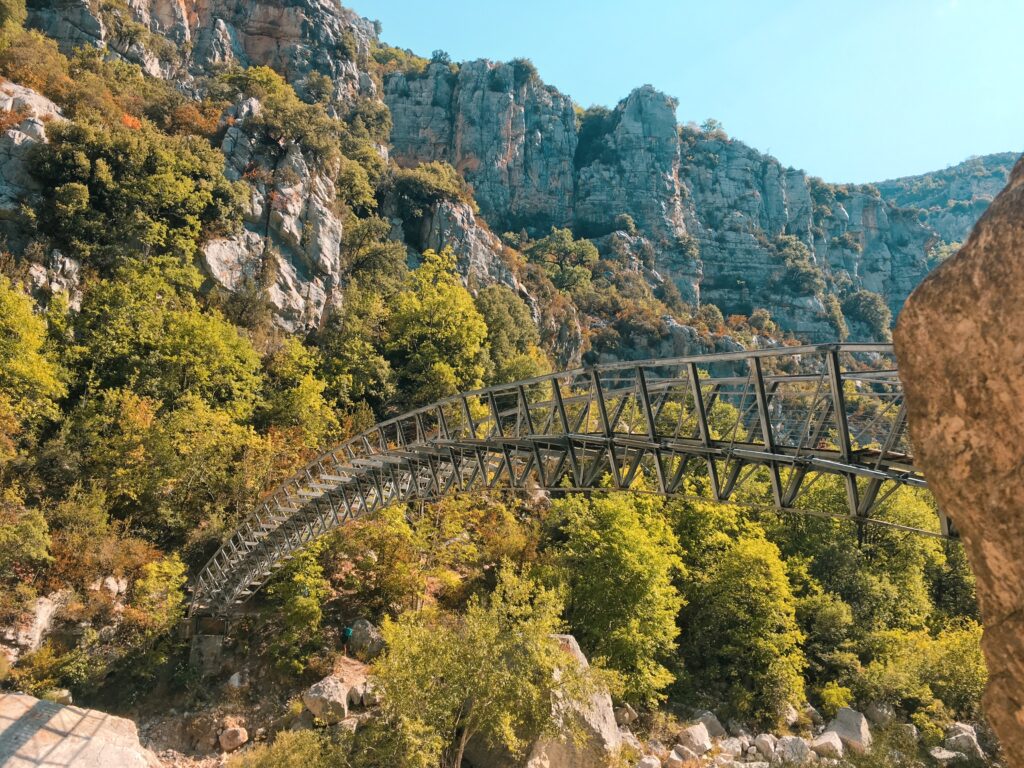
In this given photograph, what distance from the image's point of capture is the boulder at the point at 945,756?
60.5ft

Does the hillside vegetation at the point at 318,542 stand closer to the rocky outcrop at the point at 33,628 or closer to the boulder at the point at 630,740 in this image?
the rocky outcrop at the point at 33,628

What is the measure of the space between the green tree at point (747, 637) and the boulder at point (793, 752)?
66.1 inches

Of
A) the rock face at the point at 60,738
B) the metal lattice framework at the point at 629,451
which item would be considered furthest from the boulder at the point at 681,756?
the rock face at the point at 60,738

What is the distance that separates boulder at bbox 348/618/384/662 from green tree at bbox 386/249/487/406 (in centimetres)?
1495

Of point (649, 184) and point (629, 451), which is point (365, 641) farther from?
point (649, 184)

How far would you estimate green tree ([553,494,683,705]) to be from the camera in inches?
762

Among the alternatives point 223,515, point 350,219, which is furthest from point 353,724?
point 350,219

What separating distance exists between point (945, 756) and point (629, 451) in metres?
17.7

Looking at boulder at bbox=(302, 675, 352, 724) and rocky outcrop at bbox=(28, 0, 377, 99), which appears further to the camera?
rocky outcrop at bbox=(28, 0, 377, 99)

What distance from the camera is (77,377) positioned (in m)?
22.5

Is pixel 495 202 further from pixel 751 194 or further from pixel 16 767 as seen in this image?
pixel 16 767

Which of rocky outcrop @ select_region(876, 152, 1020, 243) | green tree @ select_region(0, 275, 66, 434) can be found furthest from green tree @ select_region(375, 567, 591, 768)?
rocky outcrop @ select_region(876, 152, 1020, 243)

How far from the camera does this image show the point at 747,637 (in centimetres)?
2167

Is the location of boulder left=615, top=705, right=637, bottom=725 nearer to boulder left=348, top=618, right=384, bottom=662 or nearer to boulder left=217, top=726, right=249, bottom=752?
boulder left=348, top=618, right=384, bottom=662
